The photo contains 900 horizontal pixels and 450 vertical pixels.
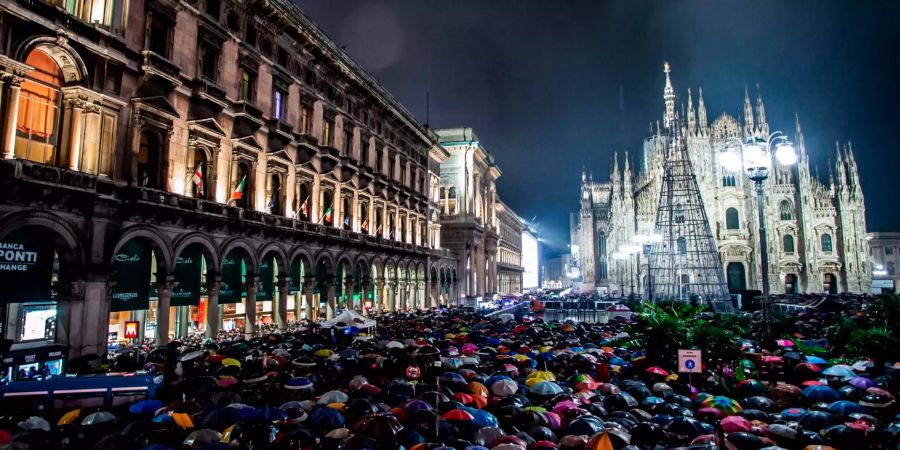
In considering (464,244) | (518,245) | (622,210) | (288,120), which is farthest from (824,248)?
(288,120)

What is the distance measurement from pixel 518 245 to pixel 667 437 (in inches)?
4664

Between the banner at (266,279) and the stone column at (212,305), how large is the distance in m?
3.93

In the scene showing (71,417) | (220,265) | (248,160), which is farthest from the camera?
(248,160)

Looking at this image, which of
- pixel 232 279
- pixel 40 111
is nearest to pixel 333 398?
pixel 40 111

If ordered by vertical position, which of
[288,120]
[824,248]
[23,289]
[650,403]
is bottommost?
[650,403]

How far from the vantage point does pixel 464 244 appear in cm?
6988

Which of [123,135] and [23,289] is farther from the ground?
[123,135]

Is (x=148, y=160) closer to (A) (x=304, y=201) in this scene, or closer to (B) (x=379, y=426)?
(A) (x=304, y=201)

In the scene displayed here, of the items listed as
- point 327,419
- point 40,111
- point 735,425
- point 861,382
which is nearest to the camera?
point 735,425

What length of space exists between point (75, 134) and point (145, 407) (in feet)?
40.7

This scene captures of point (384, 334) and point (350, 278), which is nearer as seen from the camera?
point (384, 334)

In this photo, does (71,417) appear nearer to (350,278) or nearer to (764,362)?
(764,362)

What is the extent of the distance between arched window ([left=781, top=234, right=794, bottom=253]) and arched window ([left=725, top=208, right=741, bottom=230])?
5.86 m

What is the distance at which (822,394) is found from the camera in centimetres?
1278
